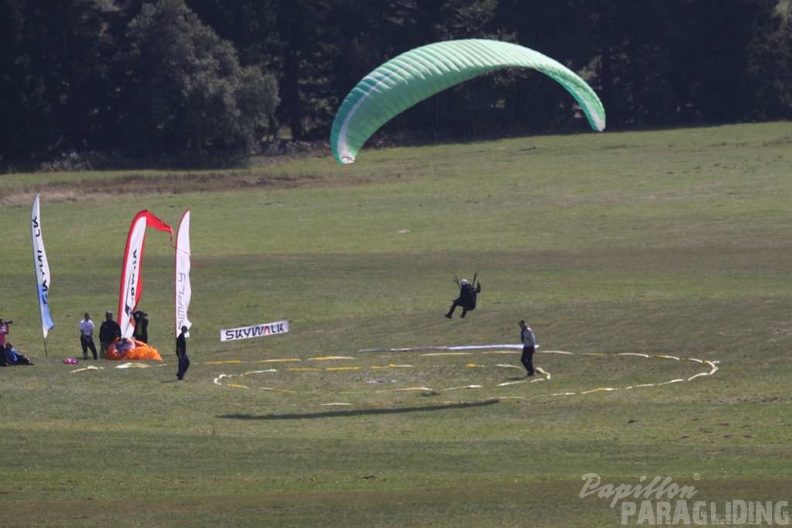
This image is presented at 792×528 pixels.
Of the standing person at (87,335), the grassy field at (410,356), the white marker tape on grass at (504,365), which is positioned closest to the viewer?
the grassy field at (410,356)

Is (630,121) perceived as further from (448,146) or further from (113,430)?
(113,430)

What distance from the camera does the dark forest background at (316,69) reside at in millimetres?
78438

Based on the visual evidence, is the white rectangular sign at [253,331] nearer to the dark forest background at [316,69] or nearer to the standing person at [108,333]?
the standing person at [108,333]

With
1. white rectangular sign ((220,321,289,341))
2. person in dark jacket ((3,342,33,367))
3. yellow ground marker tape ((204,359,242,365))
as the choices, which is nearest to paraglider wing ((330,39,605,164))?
white rectangular sign ((220,321,289,341))

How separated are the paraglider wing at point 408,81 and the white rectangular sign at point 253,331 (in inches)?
191

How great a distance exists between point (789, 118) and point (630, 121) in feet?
33.4

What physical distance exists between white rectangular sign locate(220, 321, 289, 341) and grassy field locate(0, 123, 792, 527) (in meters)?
0.51

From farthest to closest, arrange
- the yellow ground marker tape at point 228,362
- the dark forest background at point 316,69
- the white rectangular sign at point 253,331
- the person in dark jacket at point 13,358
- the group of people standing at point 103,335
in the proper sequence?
the dark forest background at point 316,69 → the group of people standing at point 103,335 → the white rectangular sign at point 253,331 → the yellow ground marker tape at point 228,362 → the person in dark jacket at point 13,358

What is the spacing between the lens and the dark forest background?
78438 mm

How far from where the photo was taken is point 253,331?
32.8m

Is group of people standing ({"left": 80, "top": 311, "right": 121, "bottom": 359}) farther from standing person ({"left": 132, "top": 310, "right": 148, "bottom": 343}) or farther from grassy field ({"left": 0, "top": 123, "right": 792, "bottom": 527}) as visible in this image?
grassy field ({"left": 0, "top": 123, "right": 792, "bottom": 527})

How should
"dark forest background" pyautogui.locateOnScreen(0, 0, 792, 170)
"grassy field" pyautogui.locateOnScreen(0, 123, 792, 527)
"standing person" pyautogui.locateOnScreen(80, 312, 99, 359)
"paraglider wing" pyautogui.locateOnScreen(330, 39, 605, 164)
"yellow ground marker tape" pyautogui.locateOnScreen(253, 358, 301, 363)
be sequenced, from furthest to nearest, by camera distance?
"dark forest background" pyautogui.locateOnScreen(0, 0, 792, 170) → "standing person" pyautogui.locateOnScreen(80, 312, 99, 359) → "yellow ground marker tape" pyautogui.locateOnScreen(253, 358, 301, 363) → "paraglider wing" pyautogui.locateOnScreen(330, 39, 605, 164) → "grassy field" pyautogui.locateOnScreen(0, 123, 792, 527)

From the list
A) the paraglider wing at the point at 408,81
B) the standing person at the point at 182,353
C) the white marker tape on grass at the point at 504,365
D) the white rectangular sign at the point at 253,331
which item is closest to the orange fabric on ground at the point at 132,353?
the white rectangular sign at the point at 253,331

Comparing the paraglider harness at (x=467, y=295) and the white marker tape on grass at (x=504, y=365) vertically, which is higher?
the paraglider harness at (x=467, y=295)
